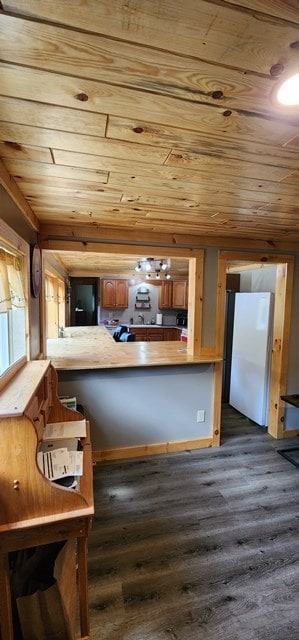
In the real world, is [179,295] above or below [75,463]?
above

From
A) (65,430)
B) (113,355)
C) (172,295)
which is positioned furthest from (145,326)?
(65,430)

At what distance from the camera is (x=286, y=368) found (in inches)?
131

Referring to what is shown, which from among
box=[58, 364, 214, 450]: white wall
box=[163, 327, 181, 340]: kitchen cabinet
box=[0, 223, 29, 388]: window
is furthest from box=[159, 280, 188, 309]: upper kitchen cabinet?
box=[0, 223, 29, 388]: window

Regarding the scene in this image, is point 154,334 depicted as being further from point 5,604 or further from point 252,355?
point 5,604

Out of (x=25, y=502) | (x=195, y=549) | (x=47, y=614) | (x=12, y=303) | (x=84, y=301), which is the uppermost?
(x=12, y=303)

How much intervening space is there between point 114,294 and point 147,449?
16.3ft

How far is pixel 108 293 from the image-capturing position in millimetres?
7398

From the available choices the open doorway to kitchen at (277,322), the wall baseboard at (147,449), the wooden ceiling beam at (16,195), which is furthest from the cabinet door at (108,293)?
the wooden ceiling beam at (16,195)

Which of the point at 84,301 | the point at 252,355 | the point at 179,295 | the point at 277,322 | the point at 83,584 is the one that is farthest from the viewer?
the point at 84,301

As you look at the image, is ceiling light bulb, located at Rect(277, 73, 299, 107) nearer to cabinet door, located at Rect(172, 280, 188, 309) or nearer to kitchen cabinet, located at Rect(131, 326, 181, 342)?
kitchen cabinet, located at Rect(131, 326, 181, 342)

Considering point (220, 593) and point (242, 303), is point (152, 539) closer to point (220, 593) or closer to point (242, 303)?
point (220, 593)

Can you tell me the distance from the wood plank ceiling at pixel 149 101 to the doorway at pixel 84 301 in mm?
6081

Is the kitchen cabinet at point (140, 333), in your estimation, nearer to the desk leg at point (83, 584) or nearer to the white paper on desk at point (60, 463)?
the white paper on desk at point (60, 463)

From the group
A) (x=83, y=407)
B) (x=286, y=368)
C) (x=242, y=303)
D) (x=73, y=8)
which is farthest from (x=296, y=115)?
(x=242, y=303)
